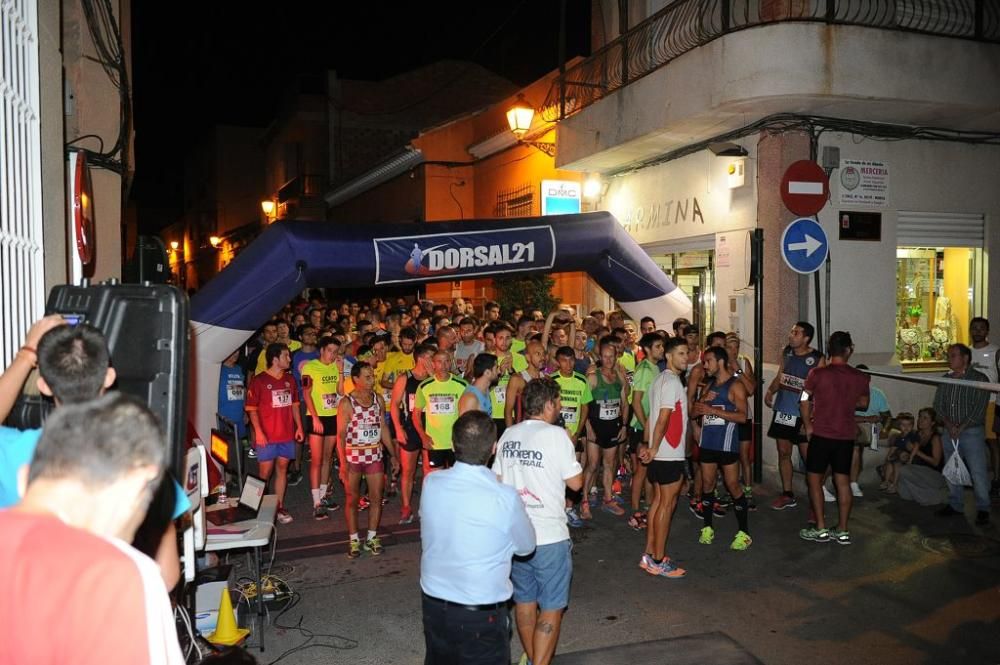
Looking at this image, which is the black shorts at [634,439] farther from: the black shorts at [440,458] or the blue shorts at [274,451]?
the blue shorts at [274,451]

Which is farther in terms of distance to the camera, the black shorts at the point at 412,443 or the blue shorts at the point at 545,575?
the black shorts at the point at 412,443

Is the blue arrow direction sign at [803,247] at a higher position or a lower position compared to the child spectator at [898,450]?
higher

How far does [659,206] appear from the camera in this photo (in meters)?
14.2

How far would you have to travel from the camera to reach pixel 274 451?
9023mm

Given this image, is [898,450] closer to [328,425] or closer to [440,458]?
[440,458]

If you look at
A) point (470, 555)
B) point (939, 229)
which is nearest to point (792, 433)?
point (939, 229)

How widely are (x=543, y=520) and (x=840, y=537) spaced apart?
14.5 ft

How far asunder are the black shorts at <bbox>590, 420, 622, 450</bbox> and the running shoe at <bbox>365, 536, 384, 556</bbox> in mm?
2971

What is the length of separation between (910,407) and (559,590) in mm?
8411

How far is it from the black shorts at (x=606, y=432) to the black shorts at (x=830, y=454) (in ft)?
7.31

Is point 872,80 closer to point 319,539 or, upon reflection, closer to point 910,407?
point 910,407

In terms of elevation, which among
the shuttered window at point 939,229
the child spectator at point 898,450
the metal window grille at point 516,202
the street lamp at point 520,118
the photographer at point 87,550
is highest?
the street lamp at point 520,118

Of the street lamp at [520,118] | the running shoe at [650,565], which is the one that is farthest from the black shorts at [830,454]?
the street lamp at [520,118]

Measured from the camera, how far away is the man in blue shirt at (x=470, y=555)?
3.96m
